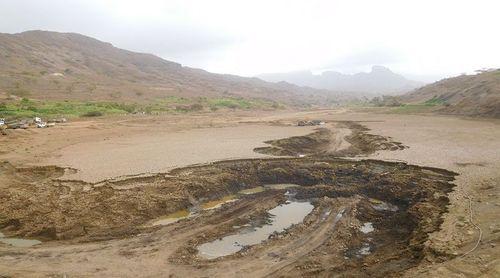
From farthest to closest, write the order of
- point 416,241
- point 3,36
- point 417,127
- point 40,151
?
1. point 3,36
2. point 417,127
3. point 40,151
4. point 416,241

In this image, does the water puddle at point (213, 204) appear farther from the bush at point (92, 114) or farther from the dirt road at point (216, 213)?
the bush at point (92, 114)

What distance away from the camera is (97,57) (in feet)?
408

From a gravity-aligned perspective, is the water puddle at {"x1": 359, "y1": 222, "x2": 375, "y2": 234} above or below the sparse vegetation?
below

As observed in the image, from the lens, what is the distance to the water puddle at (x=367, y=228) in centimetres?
1406

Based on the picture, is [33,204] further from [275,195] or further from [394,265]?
[394,265]

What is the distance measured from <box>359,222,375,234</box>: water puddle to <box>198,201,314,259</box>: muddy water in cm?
230

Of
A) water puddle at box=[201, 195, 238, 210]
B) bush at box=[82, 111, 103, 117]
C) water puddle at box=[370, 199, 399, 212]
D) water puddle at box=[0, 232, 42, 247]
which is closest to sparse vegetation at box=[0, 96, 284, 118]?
bush at box=[82, 111, 103, 117]

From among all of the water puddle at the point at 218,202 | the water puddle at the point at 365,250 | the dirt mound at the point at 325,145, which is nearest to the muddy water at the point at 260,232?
the water puddle at the point at 218,202

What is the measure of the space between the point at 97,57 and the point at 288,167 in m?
117

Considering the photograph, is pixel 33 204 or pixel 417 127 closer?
pixel 33 204

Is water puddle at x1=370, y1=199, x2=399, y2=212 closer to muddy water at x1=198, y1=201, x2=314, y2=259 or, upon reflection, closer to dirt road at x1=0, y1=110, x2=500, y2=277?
dirt road at x1=0, y1=110, x2=500, y2=277

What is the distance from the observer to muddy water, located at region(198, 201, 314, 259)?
12844mm

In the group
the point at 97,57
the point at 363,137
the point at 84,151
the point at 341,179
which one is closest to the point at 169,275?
the point at 341,179

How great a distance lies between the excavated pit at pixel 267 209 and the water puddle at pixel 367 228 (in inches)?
3.5
